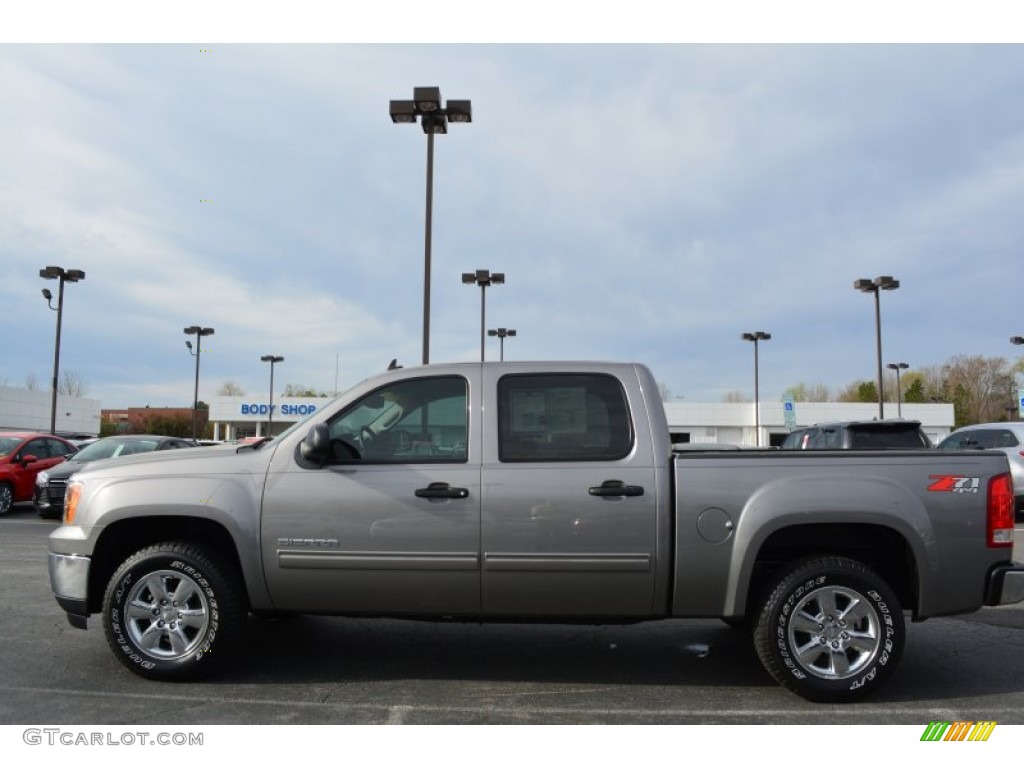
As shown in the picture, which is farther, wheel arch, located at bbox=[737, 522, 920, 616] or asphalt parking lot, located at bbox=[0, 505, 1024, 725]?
wheel arch, located at bbox=[737, 522, 920, 616]

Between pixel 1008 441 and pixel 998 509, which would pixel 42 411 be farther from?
pixel 998 509

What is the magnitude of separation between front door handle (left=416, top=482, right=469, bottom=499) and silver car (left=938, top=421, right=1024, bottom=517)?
449 inches

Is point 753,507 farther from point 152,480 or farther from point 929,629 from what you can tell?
point 152,480

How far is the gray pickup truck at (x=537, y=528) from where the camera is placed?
180 inches

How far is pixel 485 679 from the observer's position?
16.3 ft

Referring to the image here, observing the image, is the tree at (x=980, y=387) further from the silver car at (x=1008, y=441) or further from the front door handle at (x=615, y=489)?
the front door handle at (x=615, y=489)

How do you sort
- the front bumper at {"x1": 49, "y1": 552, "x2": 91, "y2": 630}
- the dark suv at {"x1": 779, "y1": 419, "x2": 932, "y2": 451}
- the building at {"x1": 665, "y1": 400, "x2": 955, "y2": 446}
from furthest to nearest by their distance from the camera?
the building at {"x1": 665, "y1": 400, "x2": 955, "y2": 446} → the dark suv at {"x1": 779, "y1": 419, "x2": 932, "y2": 451} → the front bumper at {"x1": 49, "y1": 552, "x2": 91, "y2": 630}

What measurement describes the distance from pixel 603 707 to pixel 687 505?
46.7 inches

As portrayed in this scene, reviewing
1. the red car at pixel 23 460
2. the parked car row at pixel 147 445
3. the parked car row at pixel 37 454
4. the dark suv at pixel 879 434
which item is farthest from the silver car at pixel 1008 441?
the red car at pixel 23 460

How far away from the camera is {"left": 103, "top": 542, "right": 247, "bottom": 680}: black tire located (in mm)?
4809

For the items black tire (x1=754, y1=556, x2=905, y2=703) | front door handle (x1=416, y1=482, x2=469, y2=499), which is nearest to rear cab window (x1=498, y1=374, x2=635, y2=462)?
front door handle (x1=416, y1=482, x2=469, y2=499)

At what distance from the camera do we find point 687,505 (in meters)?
4.59
